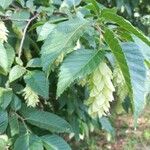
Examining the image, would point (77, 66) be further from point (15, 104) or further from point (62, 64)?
point (15, 104)

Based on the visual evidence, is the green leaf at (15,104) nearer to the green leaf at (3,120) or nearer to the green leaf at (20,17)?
the green leaf at (3,120)

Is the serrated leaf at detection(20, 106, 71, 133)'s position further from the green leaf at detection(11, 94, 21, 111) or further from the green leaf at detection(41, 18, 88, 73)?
the green leaf at detection(41, 18, 88, 73)

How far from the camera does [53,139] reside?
1.39 metres

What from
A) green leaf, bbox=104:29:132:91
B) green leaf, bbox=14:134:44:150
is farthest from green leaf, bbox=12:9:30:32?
green leaf, bbox=104:29:132:91

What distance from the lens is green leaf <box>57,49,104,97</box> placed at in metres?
0.87

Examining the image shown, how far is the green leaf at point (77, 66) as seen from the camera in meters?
0.87

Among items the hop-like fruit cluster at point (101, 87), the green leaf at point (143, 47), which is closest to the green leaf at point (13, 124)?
the hop-like fruit cluster at point (101, 87)

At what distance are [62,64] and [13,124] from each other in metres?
0.55

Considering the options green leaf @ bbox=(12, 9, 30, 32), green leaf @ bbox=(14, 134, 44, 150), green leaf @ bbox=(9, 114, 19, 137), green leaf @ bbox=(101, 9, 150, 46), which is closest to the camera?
green leaf @ bbox=(101, 9, 150, 46)

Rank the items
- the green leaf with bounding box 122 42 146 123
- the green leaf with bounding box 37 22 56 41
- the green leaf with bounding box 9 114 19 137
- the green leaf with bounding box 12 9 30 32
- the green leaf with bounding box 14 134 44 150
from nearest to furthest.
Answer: the green leaf with bounding box 122 42 146 123
the green leaf with bounding box 37 22 56 41
the green leaf with bounding box 14 134 44 150
the green leaf with bounding box 9 114 19 137
the green leaf with bounding box 12 9 30 32

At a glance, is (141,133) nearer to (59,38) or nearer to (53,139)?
(53,139)

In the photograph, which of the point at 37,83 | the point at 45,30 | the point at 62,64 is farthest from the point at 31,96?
the point at 62,64

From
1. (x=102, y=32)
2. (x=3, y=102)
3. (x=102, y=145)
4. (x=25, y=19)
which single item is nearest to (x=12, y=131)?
(x=3, y=102)

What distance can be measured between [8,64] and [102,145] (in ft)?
10.9
